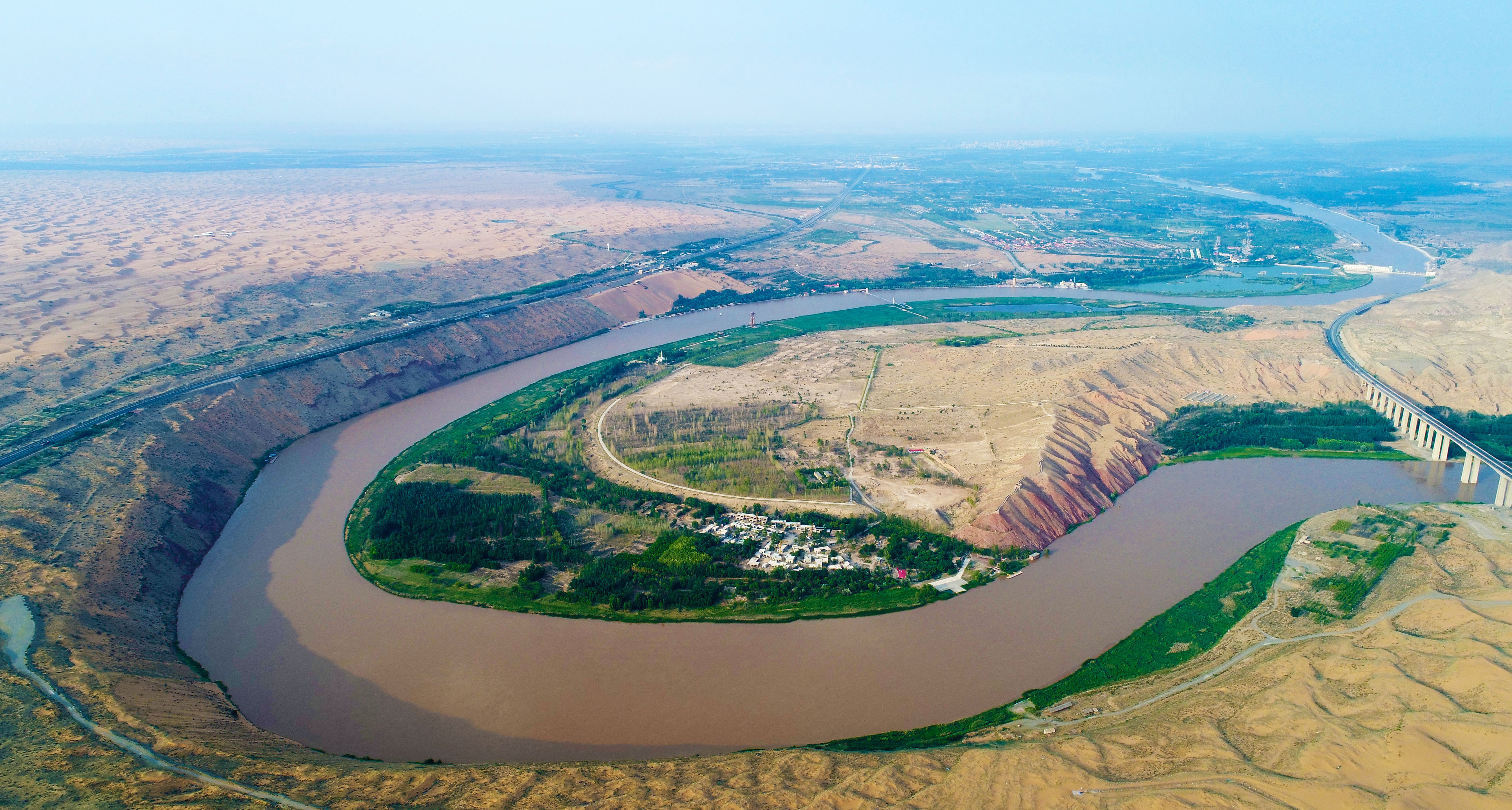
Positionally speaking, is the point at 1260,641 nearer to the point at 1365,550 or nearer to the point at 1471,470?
the point at 1365,550

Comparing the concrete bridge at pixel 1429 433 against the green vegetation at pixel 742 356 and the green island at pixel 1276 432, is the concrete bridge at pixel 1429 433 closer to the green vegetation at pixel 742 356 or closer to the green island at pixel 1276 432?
the green island at pixel 1276 432

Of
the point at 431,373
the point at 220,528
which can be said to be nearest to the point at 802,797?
the point at 220,528

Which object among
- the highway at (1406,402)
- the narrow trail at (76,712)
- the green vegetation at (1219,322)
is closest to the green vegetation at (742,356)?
the green vegetation at (1219,322)

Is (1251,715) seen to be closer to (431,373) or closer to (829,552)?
(829,552)

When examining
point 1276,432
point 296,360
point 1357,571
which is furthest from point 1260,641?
point 296,360

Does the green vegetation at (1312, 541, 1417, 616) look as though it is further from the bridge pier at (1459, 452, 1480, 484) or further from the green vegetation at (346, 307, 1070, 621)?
the green vegetation at (346, 307, 1070, 621)
